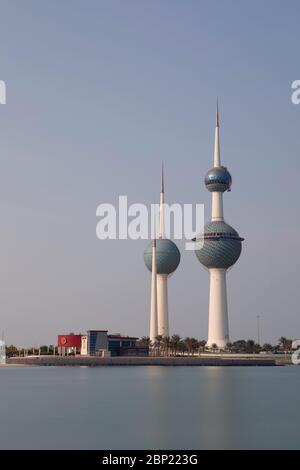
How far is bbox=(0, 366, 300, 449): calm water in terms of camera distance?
58.6m

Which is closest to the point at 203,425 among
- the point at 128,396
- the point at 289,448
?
the point at 289,448

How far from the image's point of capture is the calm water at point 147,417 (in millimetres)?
58619

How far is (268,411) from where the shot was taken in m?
82.6

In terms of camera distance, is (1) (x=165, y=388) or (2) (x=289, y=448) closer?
(2) (x=289, y=448)

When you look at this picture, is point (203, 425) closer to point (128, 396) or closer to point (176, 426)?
point (176, 426)

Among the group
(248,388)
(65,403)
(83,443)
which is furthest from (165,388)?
(83,443)

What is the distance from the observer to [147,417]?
74562 millimetres

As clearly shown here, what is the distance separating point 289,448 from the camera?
185ft

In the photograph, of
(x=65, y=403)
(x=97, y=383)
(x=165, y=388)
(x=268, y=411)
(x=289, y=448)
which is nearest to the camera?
(x=289, y=448)

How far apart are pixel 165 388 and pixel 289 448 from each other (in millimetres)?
59841

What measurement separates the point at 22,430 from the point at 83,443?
9.34 metres

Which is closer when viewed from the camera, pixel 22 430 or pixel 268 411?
pixel 22 430

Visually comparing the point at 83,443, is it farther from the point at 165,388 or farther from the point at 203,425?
the point at 165,388
